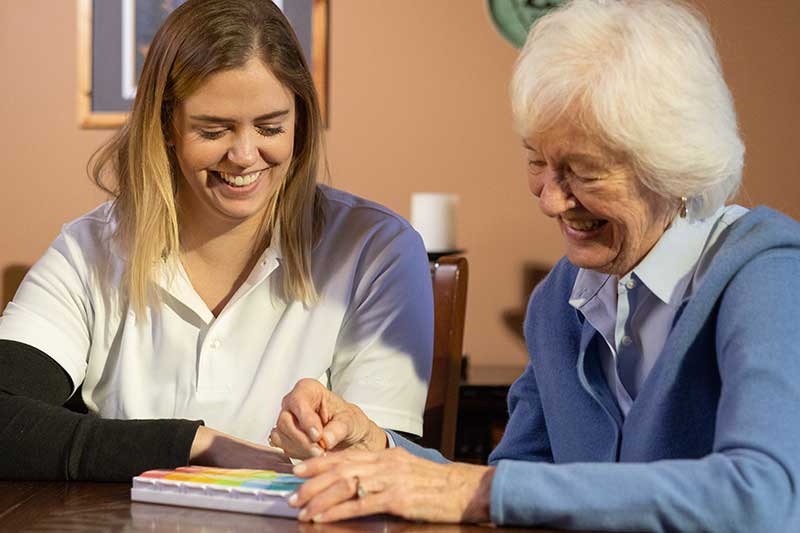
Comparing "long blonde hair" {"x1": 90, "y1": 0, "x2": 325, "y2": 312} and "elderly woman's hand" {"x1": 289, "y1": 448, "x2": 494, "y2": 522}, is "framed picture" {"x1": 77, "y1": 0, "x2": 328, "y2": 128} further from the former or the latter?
"elderly woman's hand" {"x1": 289, "y1": 448, "x2": 494, "y2": 522}

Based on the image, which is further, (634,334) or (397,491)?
(634,334)

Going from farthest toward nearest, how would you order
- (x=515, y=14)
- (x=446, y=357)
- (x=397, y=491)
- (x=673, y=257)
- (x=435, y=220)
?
(x=515, y=14) < (x=435, y=220) < (x=446, y=357) < (x=673, y=257) < (x=397, y=491)

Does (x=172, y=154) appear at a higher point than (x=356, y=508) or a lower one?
higher

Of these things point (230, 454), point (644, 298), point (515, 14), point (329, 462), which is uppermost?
point (515, 14)

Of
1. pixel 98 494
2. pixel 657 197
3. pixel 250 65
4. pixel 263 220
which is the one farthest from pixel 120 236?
pixel 657 197

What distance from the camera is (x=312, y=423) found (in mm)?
1497

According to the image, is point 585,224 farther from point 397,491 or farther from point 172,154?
point 172,154

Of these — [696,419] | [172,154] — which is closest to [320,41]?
[172,154]

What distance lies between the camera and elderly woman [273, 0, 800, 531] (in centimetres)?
119

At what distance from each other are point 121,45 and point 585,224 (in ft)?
10.2

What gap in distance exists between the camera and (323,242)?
2.06 m

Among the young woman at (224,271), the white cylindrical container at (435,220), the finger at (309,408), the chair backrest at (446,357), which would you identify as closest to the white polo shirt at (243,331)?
the young woman at (224,271)

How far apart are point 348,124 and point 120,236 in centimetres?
225

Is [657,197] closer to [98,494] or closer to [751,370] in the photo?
[751,370]
